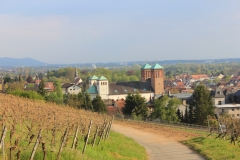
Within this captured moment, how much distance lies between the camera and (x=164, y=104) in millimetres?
49500

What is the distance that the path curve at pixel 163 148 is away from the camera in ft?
60.0

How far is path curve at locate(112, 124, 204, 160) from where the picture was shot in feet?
60.0

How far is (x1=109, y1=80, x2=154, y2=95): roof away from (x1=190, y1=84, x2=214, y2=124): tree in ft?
91.7

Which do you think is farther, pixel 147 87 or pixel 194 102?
pixel 147 87

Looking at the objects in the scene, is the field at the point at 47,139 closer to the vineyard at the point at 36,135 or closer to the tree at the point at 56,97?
the vineyard at the point at 36,135

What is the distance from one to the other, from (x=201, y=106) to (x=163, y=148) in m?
25.5

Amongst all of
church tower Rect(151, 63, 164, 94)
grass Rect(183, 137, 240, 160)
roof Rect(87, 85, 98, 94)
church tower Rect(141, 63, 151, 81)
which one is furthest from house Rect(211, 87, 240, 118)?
grass Rect(183, 137, 240, 160)

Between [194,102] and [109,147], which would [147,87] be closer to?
[194,102]

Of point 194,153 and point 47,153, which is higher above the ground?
point 47,153

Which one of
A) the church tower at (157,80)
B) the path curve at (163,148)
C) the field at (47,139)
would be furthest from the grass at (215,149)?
the church tower at (157,80)

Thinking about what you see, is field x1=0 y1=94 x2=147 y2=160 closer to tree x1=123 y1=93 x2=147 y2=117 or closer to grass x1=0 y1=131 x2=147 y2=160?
grass x1=0 y1=131 x2=147 y2=160

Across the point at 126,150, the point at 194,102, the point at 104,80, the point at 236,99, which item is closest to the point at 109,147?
the point at 126,150

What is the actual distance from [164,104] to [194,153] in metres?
30.4

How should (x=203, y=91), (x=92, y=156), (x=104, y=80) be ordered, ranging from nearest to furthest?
(x=92, y=156) < (x=203, y=91) < (x=104, y=80)
